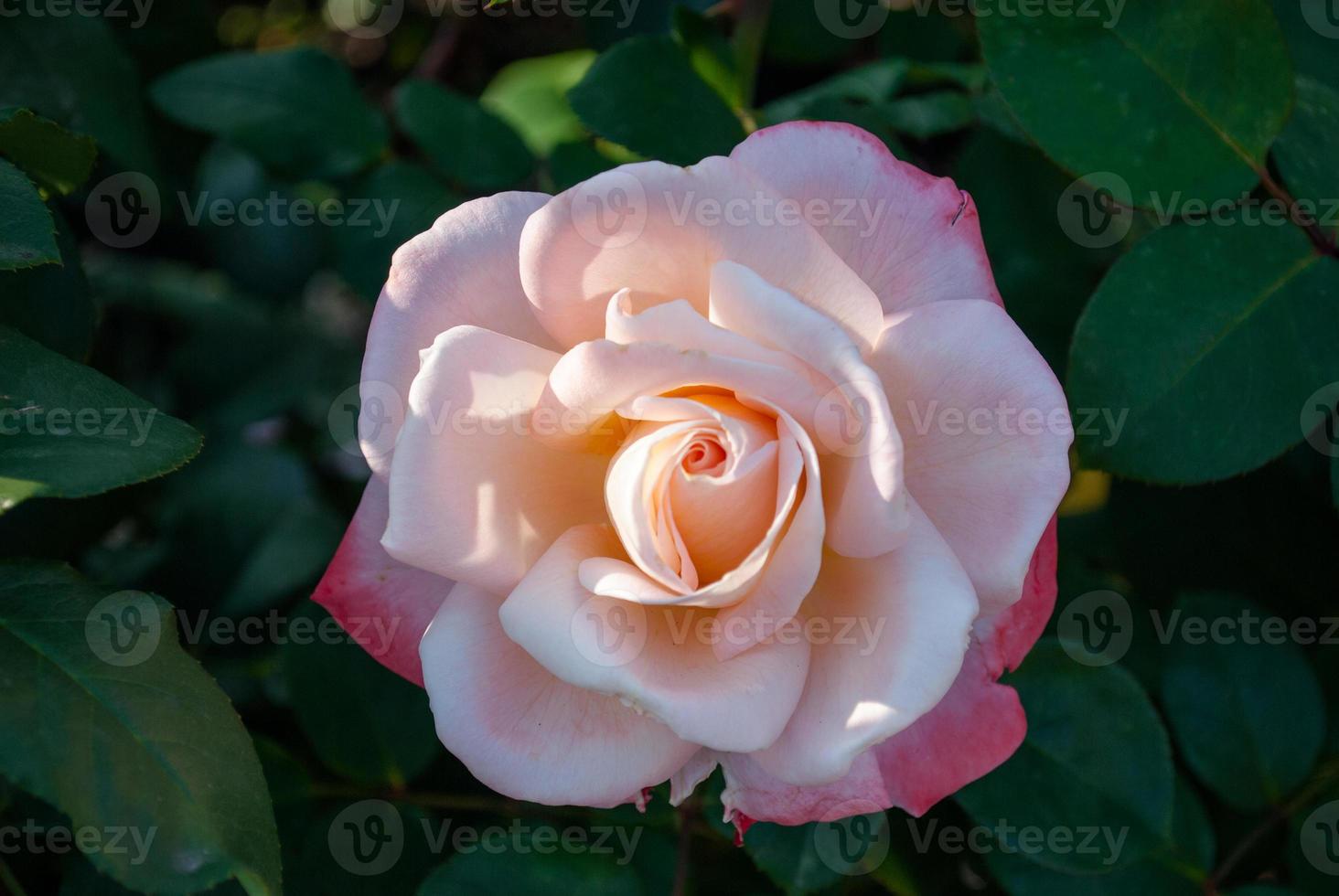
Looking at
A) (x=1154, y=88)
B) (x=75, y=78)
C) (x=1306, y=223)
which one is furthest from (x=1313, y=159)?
(x=75, y=78)

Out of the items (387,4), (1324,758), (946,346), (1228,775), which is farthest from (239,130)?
(1324,758)

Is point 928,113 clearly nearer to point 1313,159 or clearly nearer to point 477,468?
point 1313,159

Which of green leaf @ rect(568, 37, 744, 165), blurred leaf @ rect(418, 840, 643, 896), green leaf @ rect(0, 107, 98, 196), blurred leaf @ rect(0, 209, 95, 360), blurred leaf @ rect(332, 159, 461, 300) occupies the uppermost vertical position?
green leaf @ rect(0, 107, 98, 196)

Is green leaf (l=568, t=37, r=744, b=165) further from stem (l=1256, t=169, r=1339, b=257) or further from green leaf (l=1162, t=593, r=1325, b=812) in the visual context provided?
green leaf (l=1162, t=593, r=1325, b=812)

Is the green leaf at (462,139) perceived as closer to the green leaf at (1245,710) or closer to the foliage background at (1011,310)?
the foliage background at (1011,310)

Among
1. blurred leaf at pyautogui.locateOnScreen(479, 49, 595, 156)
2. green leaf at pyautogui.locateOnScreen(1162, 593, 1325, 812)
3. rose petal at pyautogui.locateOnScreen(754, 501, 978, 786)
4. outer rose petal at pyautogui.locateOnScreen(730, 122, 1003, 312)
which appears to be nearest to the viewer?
rose petal at pyautogui.locateOnScreen(754, 501, 978, 786)

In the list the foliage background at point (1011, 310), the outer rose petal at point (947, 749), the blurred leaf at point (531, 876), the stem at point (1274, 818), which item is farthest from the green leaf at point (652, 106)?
the stem at point (1274, 818)

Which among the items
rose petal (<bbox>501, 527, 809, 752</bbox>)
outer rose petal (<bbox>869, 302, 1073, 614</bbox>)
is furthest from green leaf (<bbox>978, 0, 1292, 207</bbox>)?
rose petal (<bbox>501, 527, 809, 752</bbox>)
